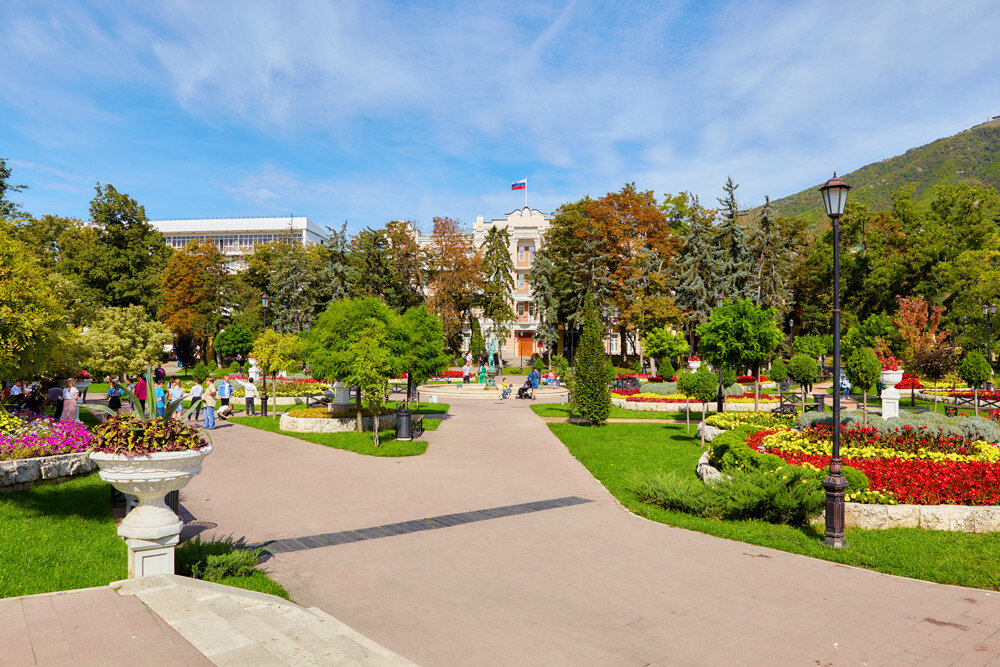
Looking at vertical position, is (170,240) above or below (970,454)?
above

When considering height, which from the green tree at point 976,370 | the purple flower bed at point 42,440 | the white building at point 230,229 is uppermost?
the white building at point 230,229

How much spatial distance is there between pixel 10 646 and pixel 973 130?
192 m

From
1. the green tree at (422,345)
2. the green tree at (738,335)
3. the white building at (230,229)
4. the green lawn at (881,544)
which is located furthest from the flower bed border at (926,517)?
the white building at (230,229)

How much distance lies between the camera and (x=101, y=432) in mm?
5422

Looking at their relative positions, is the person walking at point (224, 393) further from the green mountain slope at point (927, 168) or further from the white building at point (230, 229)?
the green mountain slope at point (927, 168)

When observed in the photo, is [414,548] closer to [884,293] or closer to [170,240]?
[884,293]

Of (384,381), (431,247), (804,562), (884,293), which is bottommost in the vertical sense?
(804,562)

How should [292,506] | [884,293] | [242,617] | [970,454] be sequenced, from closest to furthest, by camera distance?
[242,617], [292,506], [970,454], [884,293]

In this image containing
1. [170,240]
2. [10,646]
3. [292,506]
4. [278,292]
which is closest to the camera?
[10,646]

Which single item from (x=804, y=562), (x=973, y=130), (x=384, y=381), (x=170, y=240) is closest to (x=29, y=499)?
(x=384, y=381)

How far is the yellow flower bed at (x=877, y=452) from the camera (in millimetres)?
11219

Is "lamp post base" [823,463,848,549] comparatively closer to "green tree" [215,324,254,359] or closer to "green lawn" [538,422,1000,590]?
"green lawn" [538,422,1000,590]

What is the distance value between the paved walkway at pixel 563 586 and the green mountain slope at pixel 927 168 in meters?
128

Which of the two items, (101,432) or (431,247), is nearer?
(101,432)
